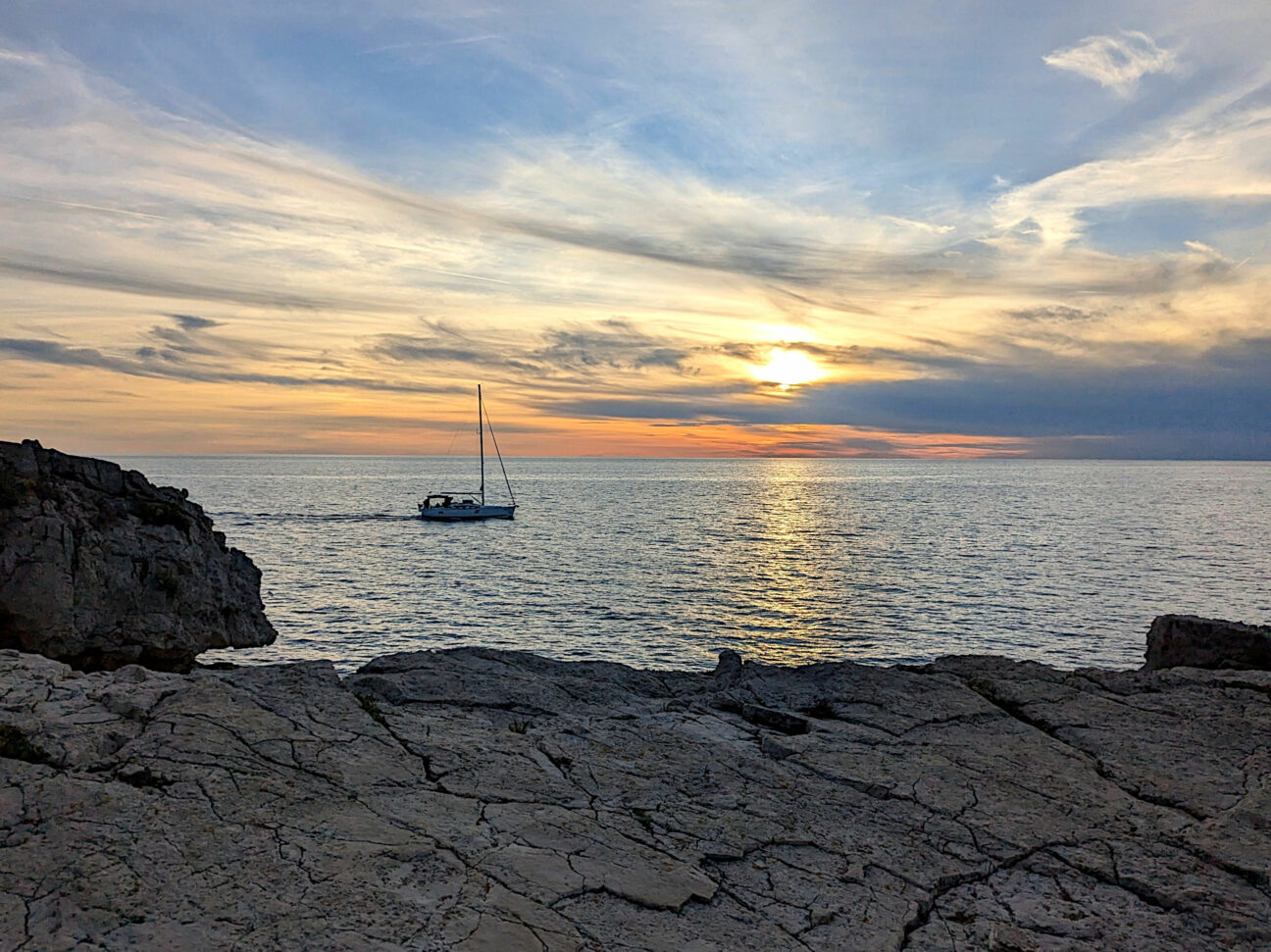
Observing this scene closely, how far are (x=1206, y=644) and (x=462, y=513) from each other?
9024 centimetres

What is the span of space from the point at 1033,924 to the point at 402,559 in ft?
200

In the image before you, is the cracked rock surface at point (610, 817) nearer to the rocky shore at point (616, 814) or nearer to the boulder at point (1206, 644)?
the rocky shore at point (616, 814)

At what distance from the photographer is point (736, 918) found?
208 inches

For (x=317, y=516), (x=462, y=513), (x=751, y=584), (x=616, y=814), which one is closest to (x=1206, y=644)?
(x=616, y=814)

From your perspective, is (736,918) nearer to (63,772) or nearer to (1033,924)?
(1033,924)

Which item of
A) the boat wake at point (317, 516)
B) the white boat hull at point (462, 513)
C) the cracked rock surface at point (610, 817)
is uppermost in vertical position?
the cracked rock surface at point (610, 817)

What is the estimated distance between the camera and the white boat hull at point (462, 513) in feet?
317

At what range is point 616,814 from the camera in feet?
21.4

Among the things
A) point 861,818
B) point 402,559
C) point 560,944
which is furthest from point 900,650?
point 402,559

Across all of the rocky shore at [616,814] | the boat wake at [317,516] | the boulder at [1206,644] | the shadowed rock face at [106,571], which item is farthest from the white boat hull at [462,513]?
the boulder at [1206,644]

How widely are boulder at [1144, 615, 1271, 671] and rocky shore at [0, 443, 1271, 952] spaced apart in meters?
1.94

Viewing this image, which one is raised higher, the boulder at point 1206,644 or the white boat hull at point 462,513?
the boulder at point 1206,644

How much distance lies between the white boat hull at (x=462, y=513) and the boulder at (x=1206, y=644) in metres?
89.5

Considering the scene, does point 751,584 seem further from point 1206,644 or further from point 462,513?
point 462,513
